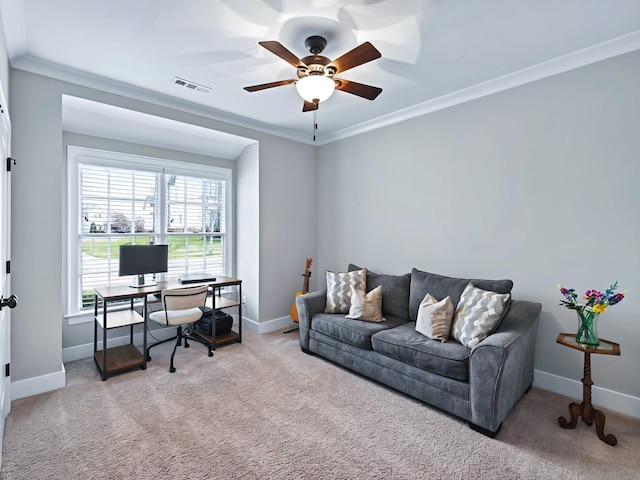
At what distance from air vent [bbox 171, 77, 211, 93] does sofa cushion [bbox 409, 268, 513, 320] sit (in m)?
2.85

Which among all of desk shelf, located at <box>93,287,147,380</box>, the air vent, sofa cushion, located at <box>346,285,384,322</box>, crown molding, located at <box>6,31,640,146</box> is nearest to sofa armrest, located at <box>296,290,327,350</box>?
sofa cushion, located at <box>346,285,384,322</box>

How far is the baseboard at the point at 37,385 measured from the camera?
2.66 metres

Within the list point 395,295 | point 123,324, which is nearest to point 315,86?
point 395,295

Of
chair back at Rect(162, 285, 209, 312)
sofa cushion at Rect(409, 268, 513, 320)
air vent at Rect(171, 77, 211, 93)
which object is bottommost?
chair back at Rect(162, 285, 209, 312)

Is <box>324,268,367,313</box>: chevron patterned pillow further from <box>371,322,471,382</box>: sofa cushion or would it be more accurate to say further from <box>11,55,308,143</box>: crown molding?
<box>11,55,308,143</box>: crown molding

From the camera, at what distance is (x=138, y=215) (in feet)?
13.3

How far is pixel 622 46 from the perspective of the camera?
2.45 meters

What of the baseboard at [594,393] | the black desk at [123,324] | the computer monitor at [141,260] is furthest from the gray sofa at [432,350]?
the computer monitor at [141,260]

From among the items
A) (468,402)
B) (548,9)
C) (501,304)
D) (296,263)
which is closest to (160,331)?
(296,263)

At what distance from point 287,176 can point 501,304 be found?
10.3 ft

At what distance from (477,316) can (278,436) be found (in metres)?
1.75

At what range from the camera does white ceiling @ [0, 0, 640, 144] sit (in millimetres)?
2084

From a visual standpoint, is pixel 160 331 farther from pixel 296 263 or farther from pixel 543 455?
pixel 543 455

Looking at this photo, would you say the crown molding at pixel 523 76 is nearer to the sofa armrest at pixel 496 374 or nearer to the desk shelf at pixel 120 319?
the sofa armrest at pixel 496 374
